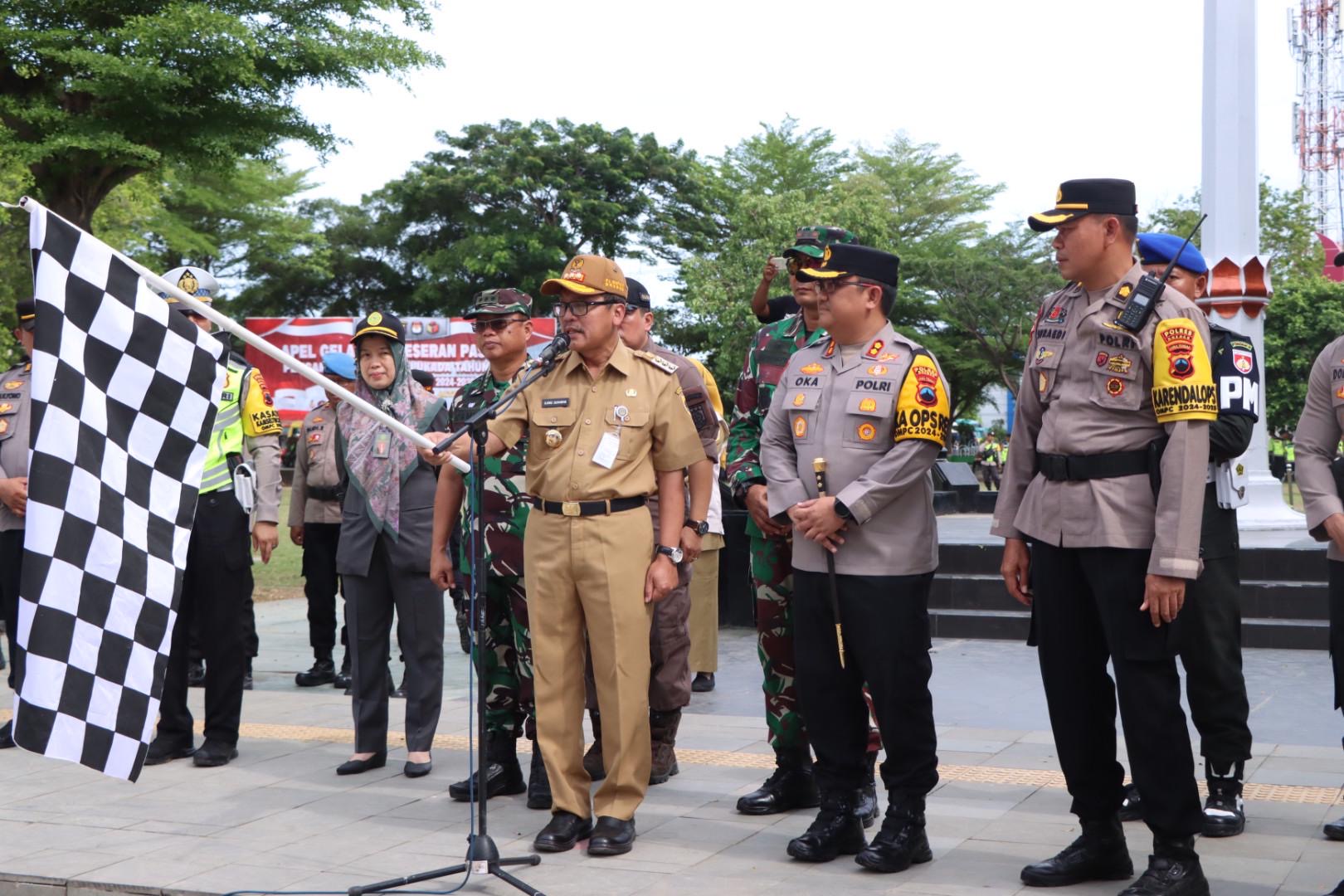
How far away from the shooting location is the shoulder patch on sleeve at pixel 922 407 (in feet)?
16.0

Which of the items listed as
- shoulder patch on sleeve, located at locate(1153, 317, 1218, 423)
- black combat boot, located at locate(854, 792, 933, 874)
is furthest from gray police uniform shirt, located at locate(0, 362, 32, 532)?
shoulder patch on sleeve, located at locate(1153, 317, 1218, 423)

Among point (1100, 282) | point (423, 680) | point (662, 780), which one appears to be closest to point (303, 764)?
point (423, 680)

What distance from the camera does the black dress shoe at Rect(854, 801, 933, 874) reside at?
15.6 feet

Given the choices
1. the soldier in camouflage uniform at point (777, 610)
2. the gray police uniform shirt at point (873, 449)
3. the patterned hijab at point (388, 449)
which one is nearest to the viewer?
the gray police uniform shirt at point (873, 449)

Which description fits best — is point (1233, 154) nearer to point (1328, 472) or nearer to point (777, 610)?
point (1328, 472)

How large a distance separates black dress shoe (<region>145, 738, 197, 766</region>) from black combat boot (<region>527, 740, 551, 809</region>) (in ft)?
6.60

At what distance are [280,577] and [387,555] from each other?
1078 centimetres

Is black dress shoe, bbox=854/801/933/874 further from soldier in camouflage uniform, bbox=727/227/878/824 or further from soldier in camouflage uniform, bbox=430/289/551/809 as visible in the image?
soldier in camouflage uniform, bbox=430/289/551/809

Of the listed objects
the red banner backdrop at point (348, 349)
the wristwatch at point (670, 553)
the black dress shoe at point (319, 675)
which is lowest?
the black dress shoe at point (319, 675)

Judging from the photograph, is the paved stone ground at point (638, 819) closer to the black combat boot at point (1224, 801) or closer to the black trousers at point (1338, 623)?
the black combat boot at point (1224, 801)

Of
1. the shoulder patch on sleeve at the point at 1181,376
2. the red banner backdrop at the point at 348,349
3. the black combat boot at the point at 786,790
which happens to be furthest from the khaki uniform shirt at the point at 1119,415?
the red banner backdrop at the point at 348,349

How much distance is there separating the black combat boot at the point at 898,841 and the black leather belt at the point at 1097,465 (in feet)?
4.10

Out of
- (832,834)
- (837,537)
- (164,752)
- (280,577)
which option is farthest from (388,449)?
(280,577)

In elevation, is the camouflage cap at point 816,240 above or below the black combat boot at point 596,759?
above
